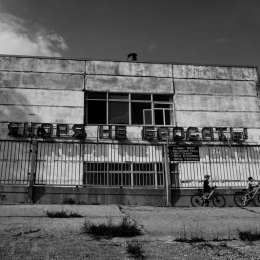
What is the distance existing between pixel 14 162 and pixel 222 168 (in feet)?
31.4

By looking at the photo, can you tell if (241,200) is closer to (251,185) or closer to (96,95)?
(251,185)

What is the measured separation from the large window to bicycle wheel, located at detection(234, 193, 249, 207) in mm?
5398

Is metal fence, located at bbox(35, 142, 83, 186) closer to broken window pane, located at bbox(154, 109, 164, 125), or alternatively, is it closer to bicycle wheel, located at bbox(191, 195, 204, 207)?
broken window pane, located at bbox(154, 109, 164, 125)

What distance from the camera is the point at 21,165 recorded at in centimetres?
1228

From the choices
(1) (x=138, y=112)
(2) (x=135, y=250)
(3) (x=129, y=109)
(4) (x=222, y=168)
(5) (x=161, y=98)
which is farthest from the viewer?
(5) (x=161, y=98)

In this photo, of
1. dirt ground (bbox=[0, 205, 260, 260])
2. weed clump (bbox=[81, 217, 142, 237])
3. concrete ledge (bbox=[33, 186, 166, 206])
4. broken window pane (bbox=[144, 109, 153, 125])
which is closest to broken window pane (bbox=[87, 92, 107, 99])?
broken window pane (bbox=[144, 109, 153, 125])

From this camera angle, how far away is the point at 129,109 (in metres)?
16.5

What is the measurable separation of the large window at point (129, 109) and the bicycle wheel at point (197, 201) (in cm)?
492

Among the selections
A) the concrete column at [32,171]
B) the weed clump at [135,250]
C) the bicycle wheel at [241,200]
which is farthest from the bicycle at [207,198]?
the weed clump at [135,250]

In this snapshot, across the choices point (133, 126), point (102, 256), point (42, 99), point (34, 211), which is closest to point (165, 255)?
point (102, 256)

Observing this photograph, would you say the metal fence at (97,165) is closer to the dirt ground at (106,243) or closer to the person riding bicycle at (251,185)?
the person riding bicycle at (251,185)

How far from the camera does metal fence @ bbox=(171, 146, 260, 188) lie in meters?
13.9

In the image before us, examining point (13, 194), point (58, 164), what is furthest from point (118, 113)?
point (13, 194)

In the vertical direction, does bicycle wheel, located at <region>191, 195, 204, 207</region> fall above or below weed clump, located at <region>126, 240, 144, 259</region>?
above
